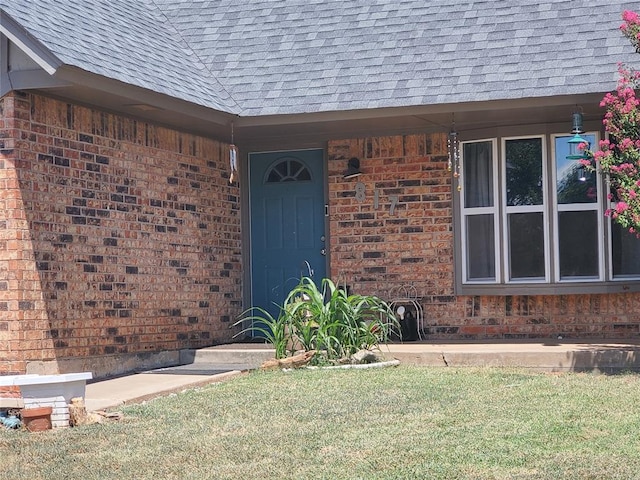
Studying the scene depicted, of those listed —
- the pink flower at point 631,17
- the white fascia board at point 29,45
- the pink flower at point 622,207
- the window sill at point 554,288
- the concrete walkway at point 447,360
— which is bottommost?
the concrete walkway at point 447,360

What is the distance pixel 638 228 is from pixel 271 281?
500 cm

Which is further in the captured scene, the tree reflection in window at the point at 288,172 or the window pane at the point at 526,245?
the tree reflection in window at the point at 288,172

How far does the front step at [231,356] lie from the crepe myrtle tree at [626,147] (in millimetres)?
3824

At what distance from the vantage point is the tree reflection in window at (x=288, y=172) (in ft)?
43.7

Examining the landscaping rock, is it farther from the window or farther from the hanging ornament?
the hanging ornament

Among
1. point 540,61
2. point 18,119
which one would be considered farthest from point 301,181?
point 18,119

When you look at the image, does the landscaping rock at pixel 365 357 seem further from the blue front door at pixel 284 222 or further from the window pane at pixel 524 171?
the window pane at pixel 524 171

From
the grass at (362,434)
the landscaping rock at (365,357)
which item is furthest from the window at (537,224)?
the grass at (362,434)

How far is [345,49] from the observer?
12688mm

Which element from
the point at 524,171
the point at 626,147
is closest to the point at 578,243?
the point at 524,171

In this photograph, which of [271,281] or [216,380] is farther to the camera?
[271,281]

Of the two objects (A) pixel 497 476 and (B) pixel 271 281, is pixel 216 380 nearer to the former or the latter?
(B) pixel 271 281

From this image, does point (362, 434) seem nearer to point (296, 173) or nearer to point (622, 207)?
point (622, 207)

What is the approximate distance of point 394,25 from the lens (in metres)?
12.9
